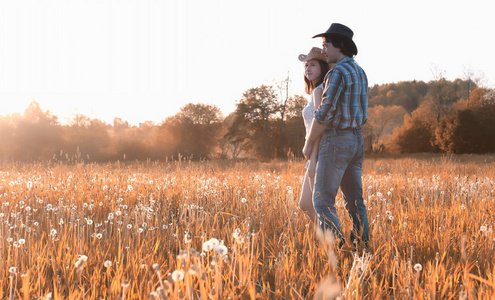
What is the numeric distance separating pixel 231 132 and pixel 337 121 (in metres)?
44.5

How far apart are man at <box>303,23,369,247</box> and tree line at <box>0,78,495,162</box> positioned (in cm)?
3524

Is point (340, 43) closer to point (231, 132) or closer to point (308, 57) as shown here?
point (308, 57)

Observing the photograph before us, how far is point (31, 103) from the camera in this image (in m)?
41.2

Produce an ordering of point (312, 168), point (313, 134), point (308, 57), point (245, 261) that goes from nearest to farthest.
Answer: point (245, 261)
point (313, 134)
point (312, 168)
point (308, 57)

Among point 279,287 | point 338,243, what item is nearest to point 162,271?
point 279,287

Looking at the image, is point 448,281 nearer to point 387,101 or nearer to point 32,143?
point 32,143

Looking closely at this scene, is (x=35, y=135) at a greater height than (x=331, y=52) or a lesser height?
greater

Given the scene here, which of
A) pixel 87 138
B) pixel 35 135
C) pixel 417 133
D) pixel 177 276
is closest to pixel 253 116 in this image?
pixel 87 138

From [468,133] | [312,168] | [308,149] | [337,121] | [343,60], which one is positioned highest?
[468,133]

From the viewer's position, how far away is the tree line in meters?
40.3

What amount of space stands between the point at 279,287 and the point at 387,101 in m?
97.0

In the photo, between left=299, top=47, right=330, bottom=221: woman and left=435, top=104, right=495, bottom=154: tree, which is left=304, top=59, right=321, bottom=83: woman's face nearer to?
left=299, top=47, right=330, bottom=221: woman

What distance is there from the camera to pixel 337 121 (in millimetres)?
3328

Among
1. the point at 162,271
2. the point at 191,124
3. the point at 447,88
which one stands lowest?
the point at 162,271
